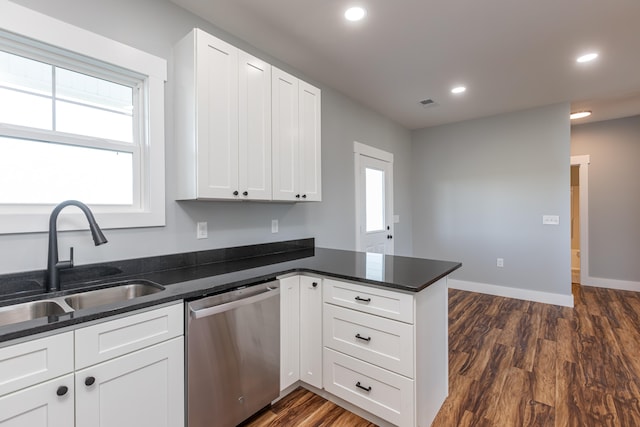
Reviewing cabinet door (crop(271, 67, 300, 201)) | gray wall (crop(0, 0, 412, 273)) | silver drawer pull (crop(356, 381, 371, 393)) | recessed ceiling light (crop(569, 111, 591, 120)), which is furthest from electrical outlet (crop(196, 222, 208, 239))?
recessed ceiling light (crop(569, 111, 591, 120))

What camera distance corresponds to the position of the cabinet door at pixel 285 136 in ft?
7.46

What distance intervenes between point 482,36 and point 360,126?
1.67 meters

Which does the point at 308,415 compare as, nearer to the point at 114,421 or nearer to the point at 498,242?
the point at 114,421

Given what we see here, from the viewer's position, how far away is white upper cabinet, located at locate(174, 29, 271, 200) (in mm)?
1843

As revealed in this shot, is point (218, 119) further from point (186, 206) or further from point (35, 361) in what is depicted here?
point (35, 361)

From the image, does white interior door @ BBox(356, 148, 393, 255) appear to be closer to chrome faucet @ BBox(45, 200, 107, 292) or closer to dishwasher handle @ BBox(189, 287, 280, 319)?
dishwasher handle @ BBox(189, 287, 280, 319)

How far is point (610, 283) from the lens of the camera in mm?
4672

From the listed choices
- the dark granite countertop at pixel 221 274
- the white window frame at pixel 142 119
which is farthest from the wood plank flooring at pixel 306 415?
the white window frame at pixel 142 119

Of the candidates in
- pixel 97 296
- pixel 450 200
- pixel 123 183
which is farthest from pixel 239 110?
pixel 450 200

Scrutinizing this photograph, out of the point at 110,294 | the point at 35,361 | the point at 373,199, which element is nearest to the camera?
the point at 35,361

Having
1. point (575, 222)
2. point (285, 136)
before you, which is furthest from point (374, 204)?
point (575, 222)

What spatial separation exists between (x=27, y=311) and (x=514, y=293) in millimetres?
4990

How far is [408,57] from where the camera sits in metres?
2.69

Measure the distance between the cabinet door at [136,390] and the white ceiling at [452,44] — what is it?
2.13m
